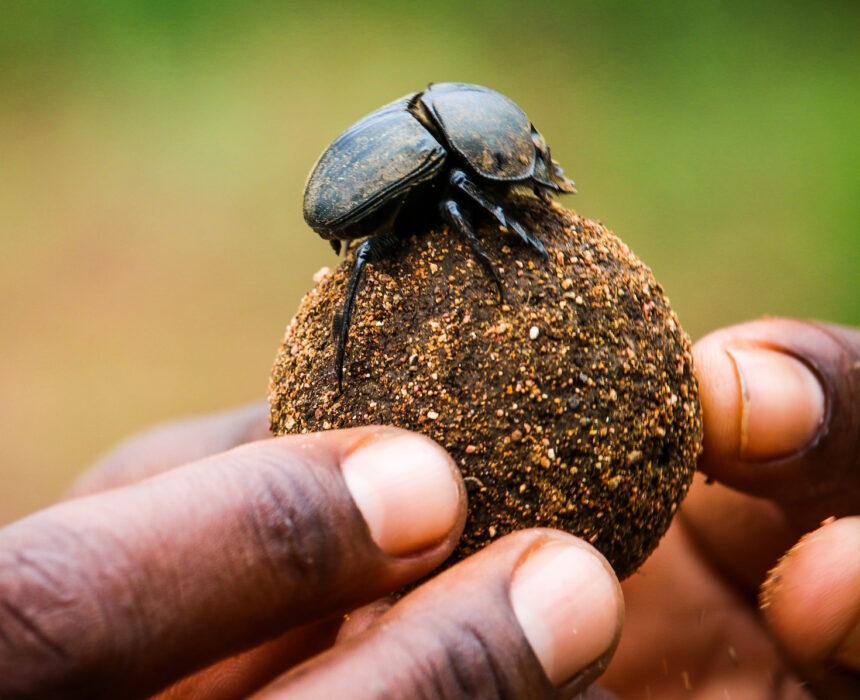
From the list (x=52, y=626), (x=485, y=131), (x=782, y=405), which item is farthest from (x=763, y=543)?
(x=52, y=626)

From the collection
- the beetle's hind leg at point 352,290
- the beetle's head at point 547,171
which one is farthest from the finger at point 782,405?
the beetle's hind leg at point 352,290

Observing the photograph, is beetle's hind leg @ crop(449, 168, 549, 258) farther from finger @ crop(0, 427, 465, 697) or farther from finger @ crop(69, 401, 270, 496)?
finger @ crop(69, 401, 270, 496)

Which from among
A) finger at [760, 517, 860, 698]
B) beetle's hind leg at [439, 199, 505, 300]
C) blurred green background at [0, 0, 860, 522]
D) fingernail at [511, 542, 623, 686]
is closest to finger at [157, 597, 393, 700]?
fingernail at [511, 542, 623, 686]

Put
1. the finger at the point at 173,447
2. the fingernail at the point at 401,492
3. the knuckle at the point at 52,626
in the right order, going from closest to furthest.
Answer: the knuckle at the point at 52,626 → the fingernail at the point at 401,492 → the finger at the point at 173,447

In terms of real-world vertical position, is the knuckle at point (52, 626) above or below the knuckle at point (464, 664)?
above

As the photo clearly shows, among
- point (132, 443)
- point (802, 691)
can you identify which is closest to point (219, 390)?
point (132, 443)

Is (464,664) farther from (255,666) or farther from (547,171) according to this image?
(547,171)

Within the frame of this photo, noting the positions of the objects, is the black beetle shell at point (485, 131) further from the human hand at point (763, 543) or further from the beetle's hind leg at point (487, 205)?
the human hand at point (763, 543)
